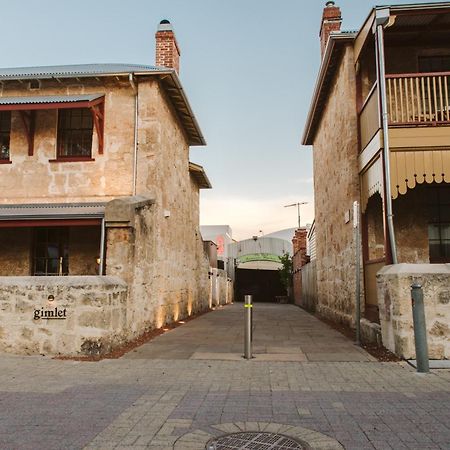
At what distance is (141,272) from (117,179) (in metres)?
2.86

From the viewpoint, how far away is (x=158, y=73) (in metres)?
11.4

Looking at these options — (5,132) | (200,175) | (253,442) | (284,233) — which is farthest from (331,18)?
(284,233)

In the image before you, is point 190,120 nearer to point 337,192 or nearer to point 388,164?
point 337,192

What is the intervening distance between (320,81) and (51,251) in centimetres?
865

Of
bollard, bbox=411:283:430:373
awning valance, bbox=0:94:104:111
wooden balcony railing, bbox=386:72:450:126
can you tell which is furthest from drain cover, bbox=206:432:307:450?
awning valance, bbox=0:94:104:111

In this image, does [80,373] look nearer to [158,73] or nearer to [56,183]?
[56,183]

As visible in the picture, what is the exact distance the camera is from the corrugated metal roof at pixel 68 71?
11438mm

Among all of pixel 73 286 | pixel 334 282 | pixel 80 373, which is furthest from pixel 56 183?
pixel 334 282

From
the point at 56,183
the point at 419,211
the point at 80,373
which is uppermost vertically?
the point at 56,183

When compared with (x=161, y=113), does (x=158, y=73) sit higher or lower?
higher

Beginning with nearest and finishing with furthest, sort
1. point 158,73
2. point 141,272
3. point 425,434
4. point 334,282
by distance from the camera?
point 425,434
point 141,272
point 158,73
point 334,282

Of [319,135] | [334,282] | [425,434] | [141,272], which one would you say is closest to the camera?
[425,434]

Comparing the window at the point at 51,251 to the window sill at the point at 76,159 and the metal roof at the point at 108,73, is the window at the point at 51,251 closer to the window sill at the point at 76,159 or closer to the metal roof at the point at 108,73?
the window sill at the point at 76,159

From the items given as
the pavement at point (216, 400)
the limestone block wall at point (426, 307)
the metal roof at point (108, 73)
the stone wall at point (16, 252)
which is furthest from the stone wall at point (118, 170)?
the limestone block wall at point (426, 307)
